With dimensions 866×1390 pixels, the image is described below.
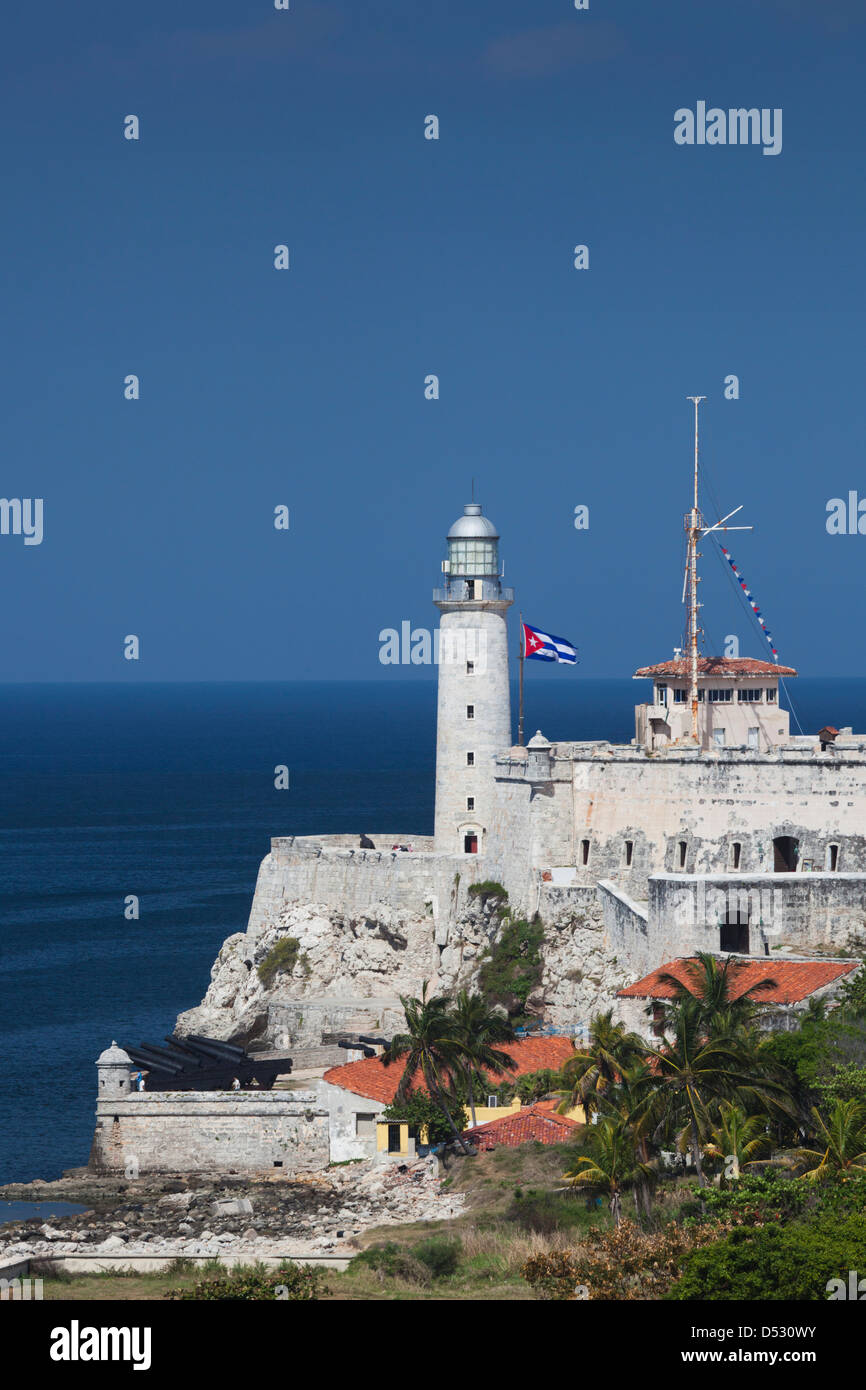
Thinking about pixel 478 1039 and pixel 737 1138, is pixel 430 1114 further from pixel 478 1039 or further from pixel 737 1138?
pixel 737 1138

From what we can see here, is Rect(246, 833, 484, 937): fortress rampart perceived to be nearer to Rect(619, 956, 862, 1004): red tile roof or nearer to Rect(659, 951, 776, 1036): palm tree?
Rect(619, 956, 862, 1004): red tile roof

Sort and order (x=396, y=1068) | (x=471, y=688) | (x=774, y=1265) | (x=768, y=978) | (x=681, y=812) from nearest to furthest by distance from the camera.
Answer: (x=774, y=1265)
(x=768, y=978)
(x=396, y=1068)
(x=681, y=812)
(x=471, y=688)

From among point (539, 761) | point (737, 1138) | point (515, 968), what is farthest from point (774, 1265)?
point (539, 761)

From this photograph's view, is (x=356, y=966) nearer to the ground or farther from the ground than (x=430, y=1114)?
farther from the ground

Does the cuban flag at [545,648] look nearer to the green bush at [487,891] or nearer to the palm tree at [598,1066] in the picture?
the green bush at [487,891]

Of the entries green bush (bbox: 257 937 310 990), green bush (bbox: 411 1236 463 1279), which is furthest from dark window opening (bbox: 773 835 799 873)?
green bush (bbox: 411 1236 463 1279)

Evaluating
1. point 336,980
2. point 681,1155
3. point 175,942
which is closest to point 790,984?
point 681,1155
